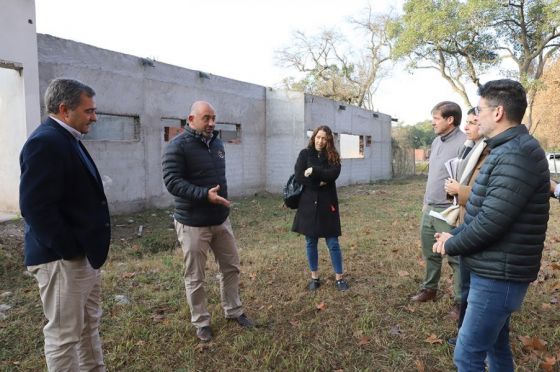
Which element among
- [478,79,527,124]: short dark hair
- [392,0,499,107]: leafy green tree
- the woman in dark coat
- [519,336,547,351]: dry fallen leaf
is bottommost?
[519,336,547,351]: dry fallen leaf

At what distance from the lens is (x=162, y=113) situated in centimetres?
1060

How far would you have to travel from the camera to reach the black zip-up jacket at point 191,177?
10.9ft

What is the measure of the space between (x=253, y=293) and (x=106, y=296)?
5.12 feet

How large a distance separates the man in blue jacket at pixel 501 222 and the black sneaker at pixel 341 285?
2367 mm

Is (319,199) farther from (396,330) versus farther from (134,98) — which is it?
Result: (134,98)

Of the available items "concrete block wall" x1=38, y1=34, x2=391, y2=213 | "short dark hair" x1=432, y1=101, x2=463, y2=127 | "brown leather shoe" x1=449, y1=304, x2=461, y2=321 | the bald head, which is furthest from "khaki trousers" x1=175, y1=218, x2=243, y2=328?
"concrete block wall" x1=38, y1=34, x2=391, y2=213

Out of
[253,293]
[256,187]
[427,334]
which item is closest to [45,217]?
[253,293]

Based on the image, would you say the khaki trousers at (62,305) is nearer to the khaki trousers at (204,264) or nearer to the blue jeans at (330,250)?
the khaki trousers at (204,264)

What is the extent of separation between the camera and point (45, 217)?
6.95 ft

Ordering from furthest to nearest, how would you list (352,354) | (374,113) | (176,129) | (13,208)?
(374,113), (176,129), (13,208), (352,354)

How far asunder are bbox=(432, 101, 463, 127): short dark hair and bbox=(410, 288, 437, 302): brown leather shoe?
5.50 feet

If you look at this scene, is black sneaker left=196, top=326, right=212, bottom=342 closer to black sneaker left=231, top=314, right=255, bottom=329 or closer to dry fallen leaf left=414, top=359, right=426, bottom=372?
black sneaker left=231, top=314, right=255, bottom=329

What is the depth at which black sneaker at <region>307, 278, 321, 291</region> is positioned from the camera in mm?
4512

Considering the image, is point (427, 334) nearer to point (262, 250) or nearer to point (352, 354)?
point (352, 354)
